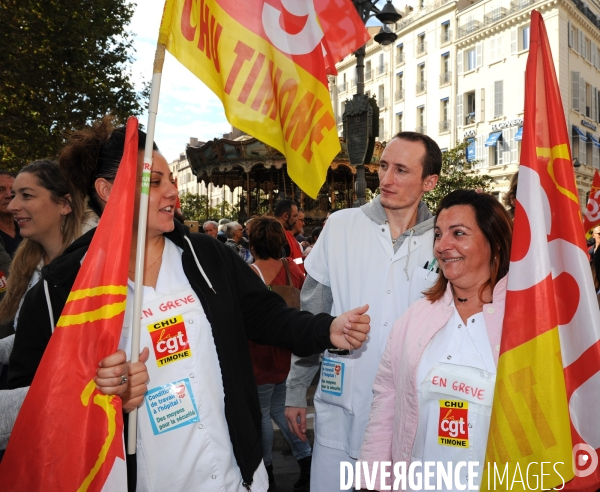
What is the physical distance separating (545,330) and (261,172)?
59.7 feet

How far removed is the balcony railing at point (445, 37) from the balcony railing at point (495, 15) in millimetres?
3130

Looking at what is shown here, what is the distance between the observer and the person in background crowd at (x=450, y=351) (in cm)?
212

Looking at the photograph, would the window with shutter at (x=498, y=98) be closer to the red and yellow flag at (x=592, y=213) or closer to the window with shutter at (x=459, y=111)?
the window with shutter at (x=459, y=111)

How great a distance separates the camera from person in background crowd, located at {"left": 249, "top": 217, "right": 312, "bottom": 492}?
13.6 ft

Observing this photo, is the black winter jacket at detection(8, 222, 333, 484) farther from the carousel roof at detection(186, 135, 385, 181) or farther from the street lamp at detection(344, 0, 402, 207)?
the carousel roof at detection(186, 135, 385, 181)

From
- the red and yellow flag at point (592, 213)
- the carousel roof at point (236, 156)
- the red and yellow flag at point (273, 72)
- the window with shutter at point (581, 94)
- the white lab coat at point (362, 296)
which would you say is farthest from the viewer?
the window with shutter at point (581, 94)

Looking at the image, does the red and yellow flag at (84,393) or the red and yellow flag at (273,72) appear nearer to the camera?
the red and yellow flag at (84,393)

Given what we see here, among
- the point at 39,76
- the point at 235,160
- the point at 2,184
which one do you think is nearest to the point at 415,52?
the point at 235,160

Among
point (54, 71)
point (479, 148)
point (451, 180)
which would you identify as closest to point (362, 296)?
point (54, 71)

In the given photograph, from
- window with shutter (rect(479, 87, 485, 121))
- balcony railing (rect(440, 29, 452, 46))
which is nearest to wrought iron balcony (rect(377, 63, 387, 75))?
balcony railing (rect(440, 29, 452, 46))

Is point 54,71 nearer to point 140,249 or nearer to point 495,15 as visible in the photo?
point 140,249

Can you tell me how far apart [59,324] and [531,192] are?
1.70 metres
